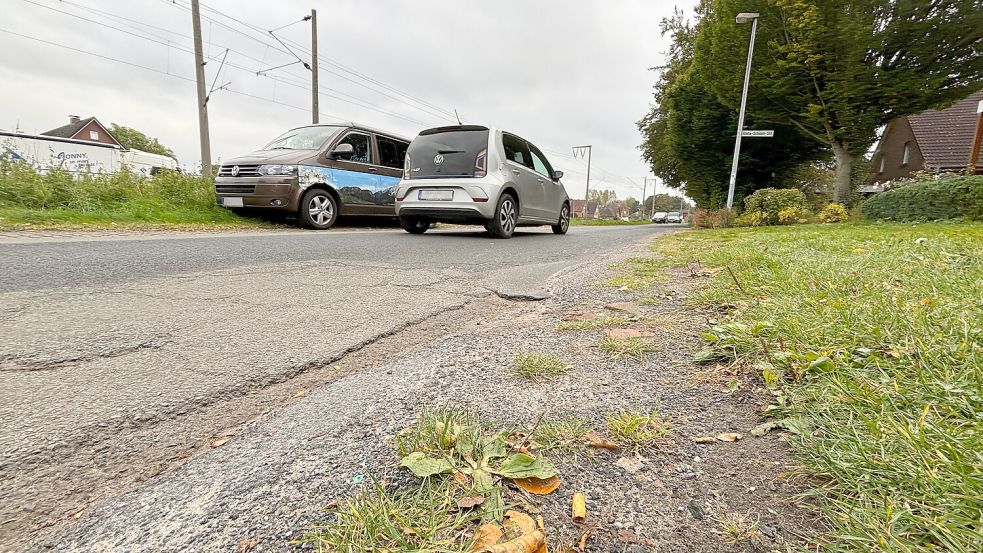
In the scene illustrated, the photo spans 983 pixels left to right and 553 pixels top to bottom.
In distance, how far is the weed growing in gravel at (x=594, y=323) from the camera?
200cm

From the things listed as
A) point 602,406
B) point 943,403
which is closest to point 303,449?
point 602,406

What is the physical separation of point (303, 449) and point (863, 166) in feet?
150

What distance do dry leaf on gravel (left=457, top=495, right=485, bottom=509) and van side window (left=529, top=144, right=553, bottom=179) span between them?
790 cm

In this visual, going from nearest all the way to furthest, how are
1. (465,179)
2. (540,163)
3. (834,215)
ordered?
1. (465,179)
2. (540,163)
3. (834,215)

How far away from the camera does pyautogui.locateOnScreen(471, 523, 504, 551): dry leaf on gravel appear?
72cm

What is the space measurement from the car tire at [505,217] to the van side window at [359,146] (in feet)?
10.9

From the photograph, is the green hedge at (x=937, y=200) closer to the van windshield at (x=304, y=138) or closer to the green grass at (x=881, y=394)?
the green grass at (x=881, y=394)

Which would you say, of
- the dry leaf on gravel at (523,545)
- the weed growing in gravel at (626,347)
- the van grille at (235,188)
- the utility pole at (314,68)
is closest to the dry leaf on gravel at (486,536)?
the dry leaf on gravel at (523,545)

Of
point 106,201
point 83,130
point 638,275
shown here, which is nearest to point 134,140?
point 83,130

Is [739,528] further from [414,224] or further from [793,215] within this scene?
[793,215]

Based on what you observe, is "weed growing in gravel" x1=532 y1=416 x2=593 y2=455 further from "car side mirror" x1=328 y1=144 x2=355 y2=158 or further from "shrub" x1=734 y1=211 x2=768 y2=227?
"shrub" x1=734 y1=211 x2=768 y2=227

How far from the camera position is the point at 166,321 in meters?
2.06

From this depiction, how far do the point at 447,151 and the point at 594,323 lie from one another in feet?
18.4

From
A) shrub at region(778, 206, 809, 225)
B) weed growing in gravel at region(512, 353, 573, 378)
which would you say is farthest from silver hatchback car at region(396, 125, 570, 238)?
shrub at region(778, 206, 809, 225)
